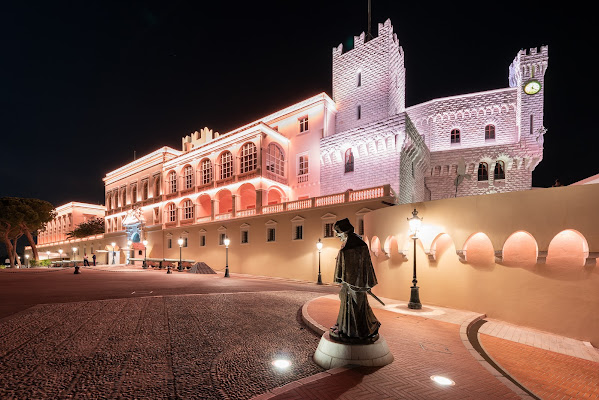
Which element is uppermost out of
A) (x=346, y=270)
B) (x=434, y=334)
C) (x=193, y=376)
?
(x=346, y=270)

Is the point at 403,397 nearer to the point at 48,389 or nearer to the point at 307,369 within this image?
the point at 307,369

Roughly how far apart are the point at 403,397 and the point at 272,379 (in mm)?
2166

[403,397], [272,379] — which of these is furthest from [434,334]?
[272,379]

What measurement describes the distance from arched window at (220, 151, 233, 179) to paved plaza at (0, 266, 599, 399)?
20.5m

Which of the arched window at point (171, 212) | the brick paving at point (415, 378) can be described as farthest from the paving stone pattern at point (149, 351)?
the arched window at point (171, 212)

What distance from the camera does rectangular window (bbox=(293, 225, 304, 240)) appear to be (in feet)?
70.3

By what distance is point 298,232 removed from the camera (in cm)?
2170

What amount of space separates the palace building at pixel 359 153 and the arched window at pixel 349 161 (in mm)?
91

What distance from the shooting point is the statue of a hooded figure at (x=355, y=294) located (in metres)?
5.01

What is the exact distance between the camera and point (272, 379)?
461 cm

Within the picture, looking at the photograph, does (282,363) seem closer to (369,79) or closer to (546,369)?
(546,369)

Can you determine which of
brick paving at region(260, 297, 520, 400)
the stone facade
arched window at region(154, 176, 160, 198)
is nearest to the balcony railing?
the stone facade

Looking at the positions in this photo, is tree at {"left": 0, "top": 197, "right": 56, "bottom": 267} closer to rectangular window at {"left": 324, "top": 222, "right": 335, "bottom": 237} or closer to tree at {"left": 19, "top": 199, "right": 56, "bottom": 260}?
tree at {"left": 19, "top": 199, "right": 56, "bottom": 260}

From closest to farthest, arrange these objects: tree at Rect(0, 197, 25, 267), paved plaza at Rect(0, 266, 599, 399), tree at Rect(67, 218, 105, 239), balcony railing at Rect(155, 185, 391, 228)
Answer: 1. paved plaza at Rect(0, 266, 599, 399)
2. balcony railing at Rect(155, 185, 391, 228)
3. tree at Rect(0, 197, 25, 267)
4. tree at Rect(67, 218, 105, 239)
